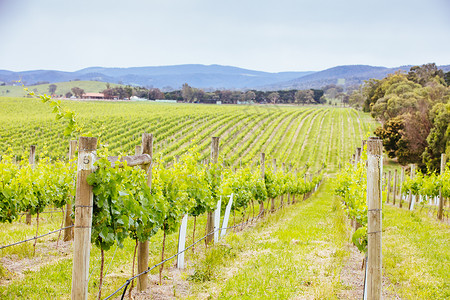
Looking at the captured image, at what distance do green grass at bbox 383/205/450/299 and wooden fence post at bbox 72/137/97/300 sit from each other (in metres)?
4.55

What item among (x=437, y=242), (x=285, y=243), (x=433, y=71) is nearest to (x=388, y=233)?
(x=437, y=242)

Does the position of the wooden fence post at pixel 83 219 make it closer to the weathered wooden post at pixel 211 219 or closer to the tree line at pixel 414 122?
the weathered wooden post at pixel 211 219

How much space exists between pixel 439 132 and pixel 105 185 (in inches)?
1280

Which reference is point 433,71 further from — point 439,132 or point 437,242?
point 437,242

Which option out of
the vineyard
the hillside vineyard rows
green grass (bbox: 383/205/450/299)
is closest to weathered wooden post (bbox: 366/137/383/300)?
the vineyard

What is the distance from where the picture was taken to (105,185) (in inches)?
163

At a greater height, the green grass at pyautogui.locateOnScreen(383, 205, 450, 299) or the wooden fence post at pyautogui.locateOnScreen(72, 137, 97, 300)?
the wooden fence post at pyautogui.locateOnScreen(72, 137, 97, 300)

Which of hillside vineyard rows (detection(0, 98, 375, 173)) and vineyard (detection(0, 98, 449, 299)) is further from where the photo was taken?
hillside vineyard rows (detection(0, 98, 375, 173))

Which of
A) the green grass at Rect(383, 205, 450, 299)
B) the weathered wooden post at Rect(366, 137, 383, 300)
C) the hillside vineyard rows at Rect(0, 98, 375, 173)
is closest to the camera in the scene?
the weathered wooden post at Rect(366, 137, 383, 300)

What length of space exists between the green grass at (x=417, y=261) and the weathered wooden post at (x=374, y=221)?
1.74 metres

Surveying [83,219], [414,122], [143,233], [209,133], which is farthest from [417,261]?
[209,133]

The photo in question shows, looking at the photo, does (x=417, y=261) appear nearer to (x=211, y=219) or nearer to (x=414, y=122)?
(x=211, y=219)

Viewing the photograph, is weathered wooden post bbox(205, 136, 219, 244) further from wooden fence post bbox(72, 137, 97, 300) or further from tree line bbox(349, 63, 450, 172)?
tree line bbox(349, 63, 450, 172)

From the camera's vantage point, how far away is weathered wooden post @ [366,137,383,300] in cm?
460
